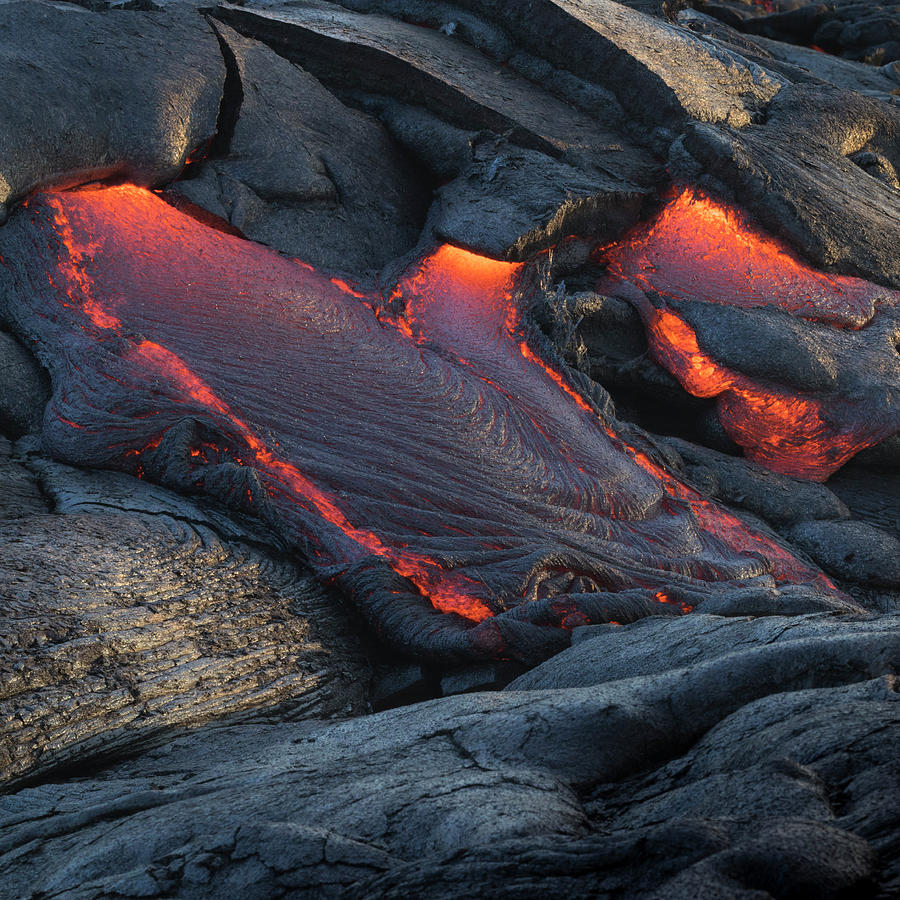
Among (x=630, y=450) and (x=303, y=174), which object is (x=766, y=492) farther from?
(x=303, y=174)

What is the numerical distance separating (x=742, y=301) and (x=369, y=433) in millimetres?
3287

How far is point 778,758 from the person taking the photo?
1828 millimetres

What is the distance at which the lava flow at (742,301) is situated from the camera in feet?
19.4

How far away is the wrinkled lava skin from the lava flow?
37.1 inches

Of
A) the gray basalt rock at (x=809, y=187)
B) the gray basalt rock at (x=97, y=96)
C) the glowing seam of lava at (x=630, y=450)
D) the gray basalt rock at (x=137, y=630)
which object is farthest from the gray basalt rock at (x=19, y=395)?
the gray basalt rock at (x=809, y=187)

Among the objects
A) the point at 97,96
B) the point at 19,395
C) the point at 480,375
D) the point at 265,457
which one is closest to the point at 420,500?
the point at 265,457

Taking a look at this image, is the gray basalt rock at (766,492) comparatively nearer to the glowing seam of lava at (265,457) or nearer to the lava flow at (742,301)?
the lava flow at (742,301)

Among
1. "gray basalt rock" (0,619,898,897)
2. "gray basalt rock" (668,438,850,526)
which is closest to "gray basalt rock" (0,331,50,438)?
"gray basalt rock" (0,619,898,897)

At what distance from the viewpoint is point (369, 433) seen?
15.4 feet

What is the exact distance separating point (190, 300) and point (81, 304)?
0.62 meters

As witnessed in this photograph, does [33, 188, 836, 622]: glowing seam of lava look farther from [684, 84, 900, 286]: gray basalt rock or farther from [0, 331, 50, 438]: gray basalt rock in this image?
[684, 84, 900, 286]: gray basalt rock

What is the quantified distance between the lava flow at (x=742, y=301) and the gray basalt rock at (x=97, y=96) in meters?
3.31

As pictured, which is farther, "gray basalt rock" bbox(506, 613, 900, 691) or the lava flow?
the lava flow

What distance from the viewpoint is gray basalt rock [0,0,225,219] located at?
5152 mm
